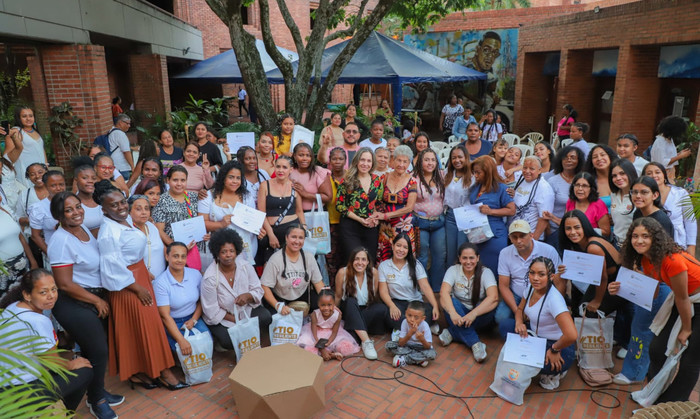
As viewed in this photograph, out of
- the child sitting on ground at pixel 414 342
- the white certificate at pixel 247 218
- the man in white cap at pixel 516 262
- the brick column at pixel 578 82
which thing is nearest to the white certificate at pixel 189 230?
the white certificate at pixel 247 218

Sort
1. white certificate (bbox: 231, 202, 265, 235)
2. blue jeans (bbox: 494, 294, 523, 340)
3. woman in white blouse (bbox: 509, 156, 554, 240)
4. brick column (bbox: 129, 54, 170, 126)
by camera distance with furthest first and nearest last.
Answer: brick column (bbox: 129, 54, 170, 126) < woman in white blouse (bbox: 509, 156, 554, 240) < white certificate (bbox: 231, 202, 265, 235) < blue jeans (bbox: 494, 294, 523, 340)

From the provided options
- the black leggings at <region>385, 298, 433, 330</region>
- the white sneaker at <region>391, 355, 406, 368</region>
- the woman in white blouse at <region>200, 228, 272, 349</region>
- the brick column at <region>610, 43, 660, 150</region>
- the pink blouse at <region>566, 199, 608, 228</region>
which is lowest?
the white sneaker at <region>391, 355, 406, 368</region>

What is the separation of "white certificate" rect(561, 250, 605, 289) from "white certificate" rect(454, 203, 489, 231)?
1.13 metres

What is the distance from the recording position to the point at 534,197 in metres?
5.20

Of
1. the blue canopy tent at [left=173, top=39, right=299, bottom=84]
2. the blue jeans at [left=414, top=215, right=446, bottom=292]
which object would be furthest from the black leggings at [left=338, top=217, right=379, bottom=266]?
the blue canopy tent at [left=173, top=39, right=299, bottom=84]

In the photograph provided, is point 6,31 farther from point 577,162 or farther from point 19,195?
point 577,162

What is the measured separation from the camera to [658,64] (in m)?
10.6

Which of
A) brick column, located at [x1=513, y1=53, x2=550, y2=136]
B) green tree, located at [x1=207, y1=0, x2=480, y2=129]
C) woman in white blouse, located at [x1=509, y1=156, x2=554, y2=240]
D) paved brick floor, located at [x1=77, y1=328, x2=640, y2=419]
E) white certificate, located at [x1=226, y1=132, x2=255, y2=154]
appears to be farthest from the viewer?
brick column, located at [x1=513, y1=53, x2=550, y2=136]

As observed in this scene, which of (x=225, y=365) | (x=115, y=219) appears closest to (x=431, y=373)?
(x=225, y=365)

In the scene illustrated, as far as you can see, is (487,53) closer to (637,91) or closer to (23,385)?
(637,91)

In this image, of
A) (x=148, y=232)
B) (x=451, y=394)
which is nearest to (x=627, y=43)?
(x=451, y=394)

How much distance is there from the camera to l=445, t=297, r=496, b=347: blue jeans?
477cm

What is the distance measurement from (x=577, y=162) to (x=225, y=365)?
436 cm

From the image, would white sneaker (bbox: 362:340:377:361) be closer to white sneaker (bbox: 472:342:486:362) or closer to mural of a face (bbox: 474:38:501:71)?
white sneaker (bbox: 472:342:486:362)
